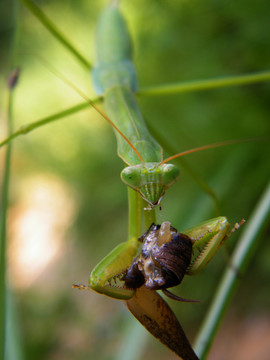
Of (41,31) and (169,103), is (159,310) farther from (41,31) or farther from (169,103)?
(41,31)

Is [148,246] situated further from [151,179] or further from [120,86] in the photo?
[120,86]

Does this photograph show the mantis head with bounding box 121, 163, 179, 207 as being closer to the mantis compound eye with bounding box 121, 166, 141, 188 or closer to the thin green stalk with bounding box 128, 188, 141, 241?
the mantis compound eye with bounding box 121, 166, 141, 188

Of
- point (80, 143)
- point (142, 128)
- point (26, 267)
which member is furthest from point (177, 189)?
point (26, 267)

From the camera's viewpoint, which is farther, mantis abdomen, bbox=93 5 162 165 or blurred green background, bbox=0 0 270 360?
blurred green background, bbox=0 0 270 360

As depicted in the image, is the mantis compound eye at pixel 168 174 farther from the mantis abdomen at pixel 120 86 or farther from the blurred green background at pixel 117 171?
the blurred green background at pixel 117 171

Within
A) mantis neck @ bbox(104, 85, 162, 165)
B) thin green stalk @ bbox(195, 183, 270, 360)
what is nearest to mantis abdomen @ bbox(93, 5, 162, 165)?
mantis neck @ bbox(104, 85, 162, 165)

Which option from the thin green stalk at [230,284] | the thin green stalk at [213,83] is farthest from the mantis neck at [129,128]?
the thin green stalk at [230,284]
